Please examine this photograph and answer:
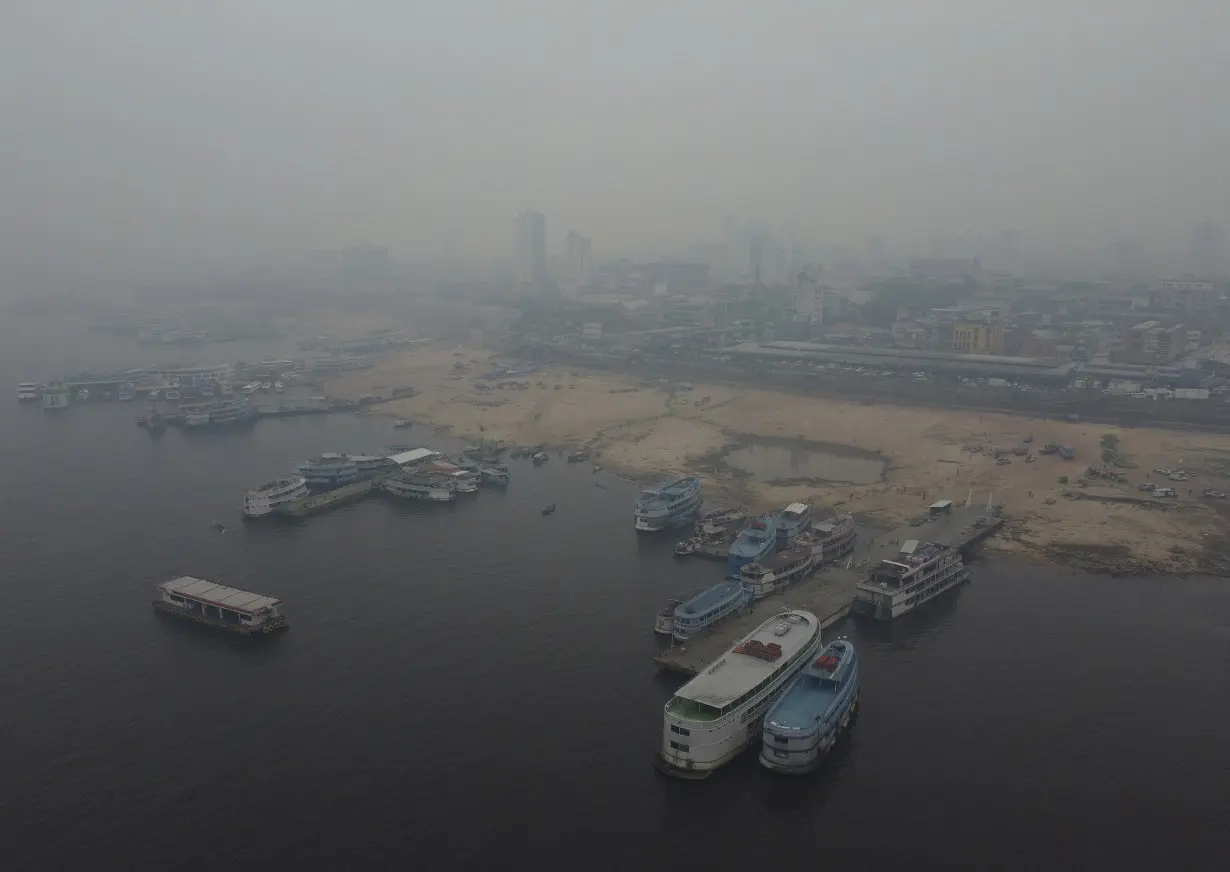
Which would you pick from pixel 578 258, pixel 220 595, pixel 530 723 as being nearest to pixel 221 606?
pixel 220 595

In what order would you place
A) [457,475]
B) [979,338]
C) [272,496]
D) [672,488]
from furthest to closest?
[979,338]
[457,475]
[272,496]
[672,488]

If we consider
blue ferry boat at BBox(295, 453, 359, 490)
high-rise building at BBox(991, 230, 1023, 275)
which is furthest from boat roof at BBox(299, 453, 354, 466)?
high-rise building at BBox(991, 230, 1023, 275)

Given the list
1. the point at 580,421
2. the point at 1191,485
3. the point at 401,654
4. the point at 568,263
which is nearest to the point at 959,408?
the point at 1191,485

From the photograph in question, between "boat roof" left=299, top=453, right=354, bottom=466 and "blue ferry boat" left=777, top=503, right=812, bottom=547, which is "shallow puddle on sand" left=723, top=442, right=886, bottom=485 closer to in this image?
"blue ferry boat" left=777, top=503, right=812, bottom=547

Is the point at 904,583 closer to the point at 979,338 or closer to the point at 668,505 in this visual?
the point at 668,505

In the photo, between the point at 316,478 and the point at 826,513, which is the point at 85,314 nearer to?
the point at 316,478

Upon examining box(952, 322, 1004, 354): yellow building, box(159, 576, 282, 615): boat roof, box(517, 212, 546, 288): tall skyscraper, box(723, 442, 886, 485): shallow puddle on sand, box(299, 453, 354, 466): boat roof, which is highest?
box(517, 212, 546, 288): tall skyscraper
